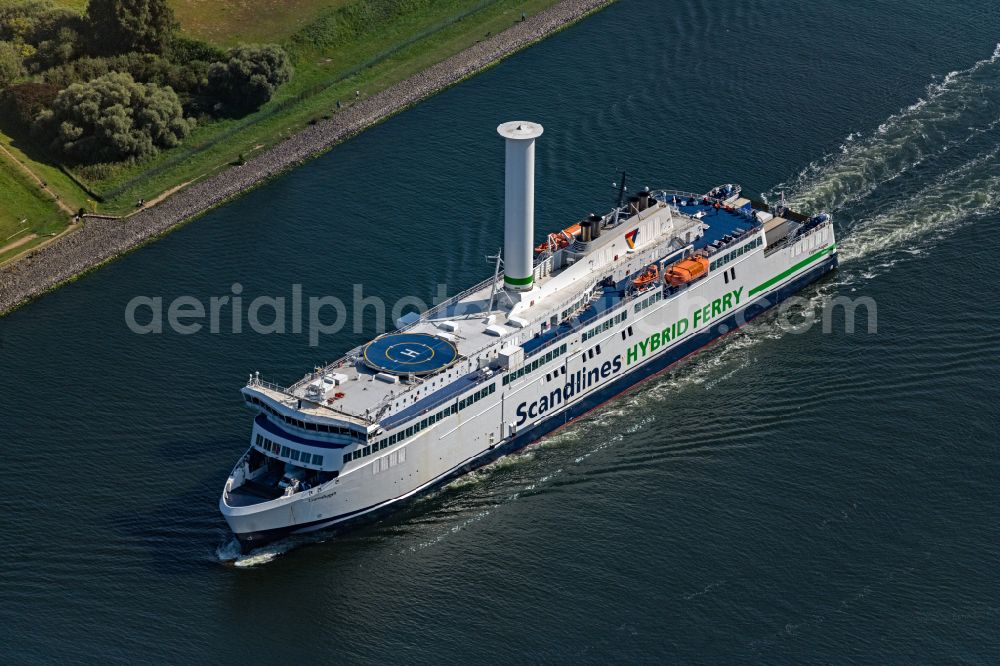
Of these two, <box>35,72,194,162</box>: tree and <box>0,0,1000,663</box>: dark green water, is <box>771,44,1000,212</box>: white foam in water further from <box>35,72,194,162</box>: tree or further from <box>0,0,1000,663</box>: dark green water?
<box>35,72,194,162</box>: tree

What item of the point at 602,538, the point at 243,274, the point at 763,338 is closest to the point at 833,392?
the point at 763,338

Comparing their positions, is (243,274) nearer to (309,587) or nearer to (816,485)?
(309,587)

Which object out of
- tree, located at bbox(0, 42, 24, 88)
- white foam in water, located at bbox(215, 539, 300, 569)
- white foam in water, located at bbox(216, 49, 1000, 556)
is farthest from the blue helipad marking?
tree, located at bbox(0, 42, 24, 88)

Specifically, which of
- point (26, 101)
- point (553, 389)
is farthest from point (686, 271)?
point (26, 101)

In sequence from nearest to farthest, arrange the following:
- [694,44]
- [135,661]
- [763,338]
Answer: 1. [135,661]
2. [763,338]
3. [694,44]

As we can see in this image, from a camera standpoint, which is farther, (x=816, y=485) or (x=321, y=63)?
(x=321, y=63)

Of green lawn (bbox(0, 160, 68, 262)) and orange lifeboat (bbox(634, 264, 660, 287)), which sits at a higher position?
orange lifeboat (bbox(634, 264, 660, 287))
